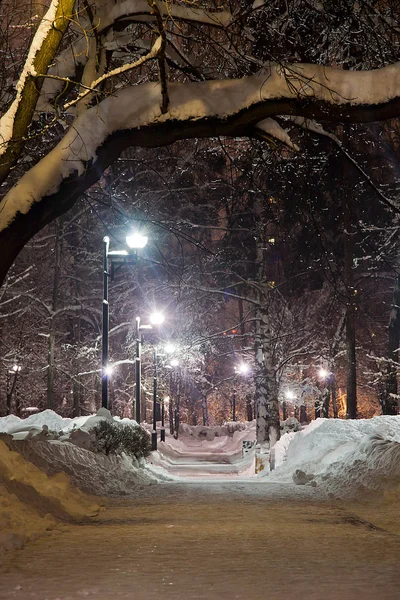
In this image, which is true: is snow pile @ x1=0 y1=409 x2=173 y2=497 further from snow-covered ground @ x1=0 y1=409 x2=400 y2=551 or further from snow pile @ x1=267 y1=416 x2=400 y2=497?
snow pile @ x1=267 y1=416 x2=400 y2=497

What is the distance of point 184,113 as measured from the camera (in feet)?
25.9

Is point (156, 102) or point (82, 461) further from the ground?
point (156, 102)

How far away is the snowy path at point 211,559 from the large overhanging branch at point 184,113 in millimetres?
3479

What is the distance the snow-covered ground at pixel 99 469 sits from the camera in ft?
27.6

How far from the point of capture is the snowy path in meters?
4.77

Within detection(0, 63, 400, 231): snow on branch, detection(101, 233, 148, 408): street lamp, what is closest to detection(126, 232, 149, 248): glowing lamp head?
detection(101, 233, 148, 408): street lamp

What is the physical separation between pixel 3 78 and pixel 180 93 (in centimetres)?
263

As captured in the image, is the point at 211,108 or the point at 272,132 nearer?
the point at 211,108

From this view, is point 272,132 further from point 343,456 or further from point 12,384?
point 12,384

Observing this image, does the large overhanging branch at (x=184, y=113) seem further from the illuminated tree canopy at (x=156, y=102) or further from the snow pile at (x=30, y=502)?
the snow pile at (x=30, y=502)

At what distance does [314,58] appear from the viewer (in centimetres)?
921

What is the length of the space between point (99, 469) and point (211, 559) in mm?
8763

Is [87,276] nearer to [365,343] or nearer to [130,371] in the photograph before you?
[130,371]

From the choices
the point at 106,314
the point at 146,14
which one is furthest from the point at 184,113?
the point at 106,314
